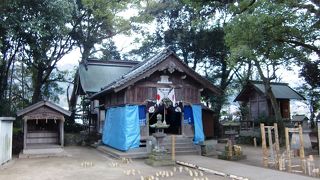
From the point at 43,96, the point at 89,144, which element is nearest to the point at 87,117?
the point at 89,144

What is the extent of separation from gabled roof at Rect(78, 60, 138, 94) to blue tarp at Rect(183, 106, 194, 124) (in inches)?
377

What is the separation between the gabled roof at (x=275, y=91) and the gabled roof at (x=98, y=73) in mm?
10841

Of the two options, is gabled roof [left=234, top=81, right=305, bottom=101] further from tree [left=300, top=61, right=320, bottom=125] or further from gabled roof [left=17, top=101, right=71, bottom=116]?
gabled roof [left=17, top=101, right=71, bottom=116]

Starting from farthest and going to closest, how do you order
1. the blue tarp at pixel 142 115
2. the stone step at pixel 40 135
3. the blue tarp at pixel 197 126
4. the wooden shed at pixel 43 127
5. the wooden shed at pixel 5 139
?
the stone step at pixel 40 135
the blue tarp at pixel 197 126
the wooden shed at pixel 43 127
the blue tarp at pixel 142 115
the wooden shed at pixel 5 139

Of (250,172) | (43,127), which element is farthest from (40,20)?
(250,172)

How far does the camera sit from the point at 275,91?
25625 mm

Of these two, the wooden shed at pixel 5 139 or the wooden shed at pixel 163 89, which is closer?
the wooden shed at pixel 5 139

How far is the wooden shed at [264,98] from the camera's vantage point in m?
25.0

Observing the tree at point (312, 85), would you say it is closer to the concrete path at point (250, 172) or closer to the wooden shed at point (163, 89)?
the wooden shed at point (163, 89)

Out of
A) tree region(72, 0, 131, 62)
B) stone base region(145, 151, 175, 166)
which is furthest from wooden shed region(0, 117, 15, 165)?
tree region(72, 0, 131, 62)

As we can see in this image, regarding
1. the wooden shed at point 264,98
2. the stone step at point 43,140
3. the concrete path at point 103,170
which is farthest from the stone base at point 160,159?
the wooden shed at point 264,98

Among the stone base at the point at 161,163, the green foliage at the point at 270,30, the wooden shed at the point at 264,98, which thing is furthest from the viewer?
the wooden shed at the point at 264,98

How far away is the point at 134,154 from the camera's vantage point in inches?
595

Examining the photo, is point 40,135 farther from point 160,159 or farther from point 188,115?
point 160,159
